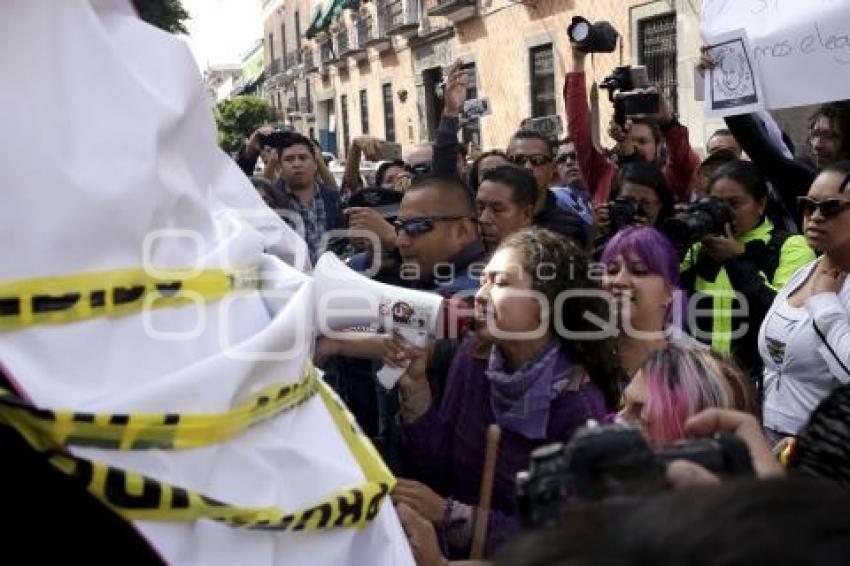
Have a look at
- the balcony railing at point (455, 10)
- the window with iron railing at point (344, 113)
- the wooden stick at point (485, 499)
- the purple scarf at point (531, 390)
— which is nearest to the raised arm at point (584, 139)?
the purple scarf at point (531, 390)

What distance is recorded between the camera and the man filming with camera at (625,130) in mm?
4617

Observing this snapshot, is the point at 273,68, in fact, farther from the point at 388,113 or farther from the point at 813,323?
the point at 813,323

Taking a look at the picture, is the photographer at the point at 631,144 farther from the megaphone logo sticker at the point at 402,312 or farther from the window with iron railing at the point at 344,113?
the window with iron railing at the point at 344,113

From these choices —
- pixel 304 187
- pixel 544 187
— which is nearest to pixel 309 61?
pixel 304 187

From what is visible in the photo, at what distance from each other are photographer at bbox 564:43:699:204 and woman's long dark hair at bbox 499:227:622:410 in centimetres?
239

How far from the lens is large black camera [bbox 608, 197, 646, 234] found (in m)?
3.57

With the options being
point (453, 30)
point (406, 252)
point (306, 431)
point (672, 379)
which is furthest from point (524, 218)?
point (453, 30)

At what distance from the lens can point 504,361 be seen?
7.23 feet

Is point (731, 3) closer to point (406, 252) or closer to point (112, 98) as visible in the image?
point (406, 252)

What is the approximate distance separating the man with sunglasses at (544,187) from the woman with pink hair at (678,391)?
5.06 ft

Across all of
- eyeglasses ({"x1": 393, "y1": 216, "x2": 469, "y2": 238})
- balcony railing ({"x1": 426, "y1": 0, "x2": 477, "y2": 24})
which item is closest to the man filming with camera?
eyeglasses ({"x1": 393, "y1": 216, "x2": 469, "y2": 238})

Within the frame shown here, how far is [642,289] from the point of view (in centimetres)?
261

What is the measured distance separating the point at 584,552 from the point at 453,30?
61.3 ft

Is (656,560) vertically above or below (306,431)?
above
